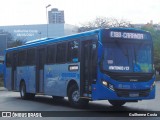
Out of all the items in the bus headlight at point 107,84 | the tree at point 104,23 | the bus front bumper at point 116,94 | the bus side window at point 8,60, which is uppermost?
the tree at point 104,23

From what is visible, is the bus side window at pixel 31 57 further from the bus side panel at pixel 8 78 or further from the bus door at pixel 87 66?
the bus door at pixel 87 66

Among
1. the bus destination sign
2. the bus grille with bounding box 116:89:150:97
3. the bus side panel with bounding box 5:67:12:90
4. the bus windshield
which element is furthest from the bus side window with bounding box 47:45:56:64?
the bus side panel with bounding box 5:67:12:90

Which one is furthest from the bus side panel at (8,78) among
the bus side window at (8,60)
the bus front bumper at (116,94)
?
the bus front bumper at (116,94)

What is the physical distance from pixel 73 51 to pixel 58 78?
216cm

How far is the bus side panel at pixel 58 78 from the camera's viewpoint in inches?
693

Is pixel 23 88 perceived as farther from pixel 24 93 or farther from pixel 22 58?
pixel 22 58

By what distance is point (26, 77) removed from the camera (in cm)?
2336

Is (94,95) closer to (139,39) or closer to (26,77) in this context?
(139,39)

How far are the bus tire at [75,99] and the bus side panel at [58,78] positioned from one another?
448 millimetres

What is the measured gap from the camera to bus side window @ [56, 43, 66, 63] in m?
18.4

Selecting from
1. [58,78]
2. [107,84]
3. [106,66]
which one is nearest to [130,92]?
[107,84]

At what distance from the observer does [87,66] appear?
53.1 ft

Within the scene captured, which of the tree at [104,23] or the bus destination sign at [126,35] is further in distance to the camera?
the tree at [104,23]

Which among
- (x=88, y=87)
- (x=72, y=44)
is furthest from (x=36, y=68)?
(x=88, y=87)
